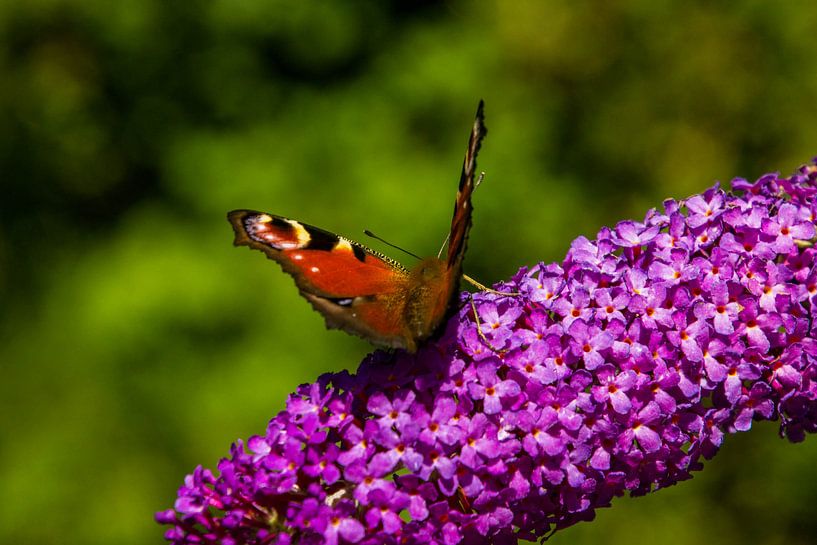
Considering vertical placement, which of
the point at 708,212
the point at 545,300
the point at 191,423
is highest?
the point at 191,423

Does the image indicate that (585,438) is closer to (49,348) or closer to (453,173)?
(453,173)

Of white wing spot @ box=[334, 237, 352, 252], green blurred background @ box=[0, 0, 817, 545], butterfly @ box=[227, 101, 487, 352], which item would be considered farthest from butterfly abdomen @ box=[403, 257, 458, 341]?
green blurred background @ box=[0, 0, 817, 545]

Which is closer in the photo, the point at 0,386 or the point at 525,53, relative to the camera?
the point at 0,386

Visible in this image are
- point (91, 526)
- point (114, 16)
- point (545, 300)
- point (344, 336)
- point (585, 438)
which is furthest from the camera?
point (114, 16)

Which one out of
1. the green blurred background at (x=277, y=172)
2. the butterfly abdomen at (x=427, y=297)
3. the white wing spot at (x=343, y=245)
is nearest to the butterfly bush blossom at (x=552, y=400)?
the butterfly abdomen at (x=427, y=297)

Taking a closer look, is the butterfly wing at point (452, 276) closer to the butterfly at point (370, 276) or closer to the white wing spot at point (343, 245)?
the butterfly at point (370, 276)

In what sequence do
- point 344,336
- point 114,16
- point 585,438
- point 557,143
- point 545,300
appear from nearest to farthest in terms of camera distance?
point 585,438 → point 545,300 → point 344,336 → point 114,16 → point 557,143

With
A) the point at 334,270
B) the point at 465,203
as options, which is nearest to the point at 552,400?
the point at 465,203

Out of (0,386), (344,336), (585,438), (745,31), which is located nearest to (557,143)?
(745,31)

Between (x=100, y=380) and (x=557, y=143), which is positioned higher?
(x=557, y=143)
